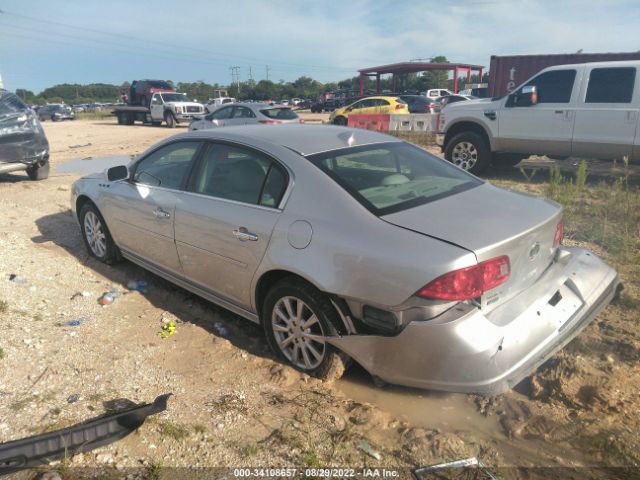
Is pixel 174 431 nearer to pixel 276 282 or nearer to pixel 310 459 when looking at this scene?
pixel 310 459

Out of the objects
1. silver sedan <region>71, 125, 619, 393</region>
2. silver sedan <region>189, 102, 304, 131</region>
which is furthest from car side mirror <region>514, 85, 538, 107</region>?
silver sedan <region>189, 102, 304, 131</region>

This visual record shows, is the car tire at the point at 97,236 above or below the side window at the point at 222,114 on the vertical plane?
below

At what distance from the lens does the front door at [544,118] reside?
8188 millimetres

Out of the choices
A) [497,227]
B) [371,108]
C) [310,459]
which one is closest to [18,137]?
[310,459]

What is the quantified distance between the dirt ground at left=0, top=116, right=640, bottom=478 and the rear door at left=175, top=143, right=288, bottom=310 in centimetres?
52

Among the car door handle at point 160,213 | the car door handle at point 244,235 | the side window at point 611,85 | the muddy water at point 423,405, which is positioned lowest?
the muddy water at point 423,405

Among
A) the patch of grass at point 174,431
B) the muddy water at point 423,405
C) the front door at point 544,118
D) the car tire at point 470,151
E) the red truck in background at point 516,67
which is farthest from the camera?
the red truck in background at point 516,67

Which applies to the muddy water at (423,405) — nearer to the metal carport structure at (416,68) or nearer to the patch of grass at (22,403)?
the patch of grass at (22,403)

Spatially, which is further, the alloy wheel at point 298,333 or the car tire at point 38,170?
the car tire at point 38,170

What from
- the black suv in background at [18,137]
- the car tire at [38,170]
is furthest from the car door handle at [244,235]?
the car tire at [38,170]

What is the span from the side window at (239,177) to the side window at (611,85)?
272 inches

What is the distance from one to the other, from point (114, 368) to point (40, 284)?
184 cm

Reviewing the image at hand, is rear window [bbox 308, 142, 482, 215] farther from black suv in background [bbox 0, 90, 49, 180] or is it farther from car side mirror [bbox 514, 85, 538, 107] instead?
black suv in background [bbox 0, 90, 49, 180]

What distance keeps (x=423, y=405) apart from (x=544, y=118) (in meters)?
7.15
